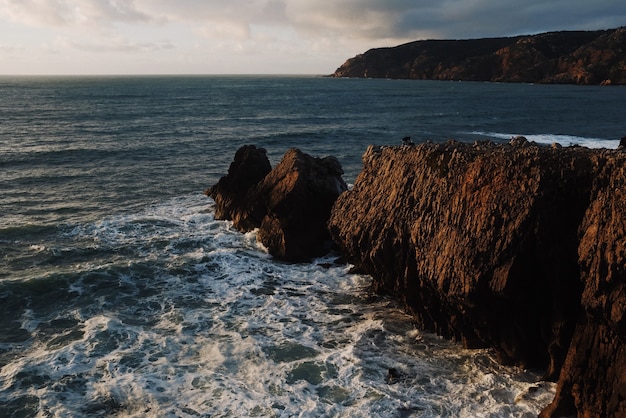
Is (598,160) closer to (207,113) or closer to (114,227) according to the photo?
(114,227)

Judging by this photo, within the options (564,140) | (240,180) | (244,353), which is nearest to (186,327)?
(244,353)

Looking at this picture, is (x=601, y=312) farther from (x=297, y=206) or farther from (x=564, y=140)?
(x=564, y=140)

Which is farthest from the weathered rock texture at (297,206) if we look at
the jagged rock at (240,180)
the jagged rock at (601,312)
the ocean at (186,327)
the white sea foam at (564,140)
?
the white sea foam at (564,140)

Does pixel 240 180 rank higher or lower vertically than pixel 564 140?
lower

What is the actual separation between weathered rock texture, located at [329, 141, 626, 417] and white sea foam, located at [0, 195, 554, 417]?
961 millimetres

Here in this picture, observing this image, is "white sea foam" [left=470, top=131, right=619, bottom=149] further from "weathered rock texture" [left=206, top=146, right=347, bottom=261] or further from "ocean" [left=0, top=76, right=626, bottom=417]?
"weathered rock texture" [left=206, top=146, right=347, bottom=261]

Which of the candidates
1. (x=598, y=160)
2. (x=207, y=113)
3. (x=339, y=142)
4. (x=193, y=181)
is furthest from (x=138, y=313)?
(x=207, y=113)

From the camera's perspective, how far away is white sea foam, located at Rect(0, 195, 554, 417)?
10805 mm

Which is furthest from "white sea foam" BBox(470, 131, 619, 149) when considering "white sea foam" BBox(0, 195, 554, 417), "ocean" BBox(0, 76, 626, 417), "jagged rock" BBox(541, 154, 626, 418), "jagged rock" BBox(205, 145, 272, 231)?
"jagged rock" BBox(541, 154, 626, 418)

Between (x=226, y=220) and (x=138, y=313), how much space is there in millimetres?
9840

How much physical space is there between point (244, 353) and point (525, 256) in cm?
753

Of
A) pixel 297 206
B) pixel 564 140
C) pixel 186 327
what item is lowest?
pixel 186 327

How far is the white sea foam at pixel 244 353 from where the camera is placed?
1080 cm

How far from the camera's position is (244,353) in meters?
13.0
